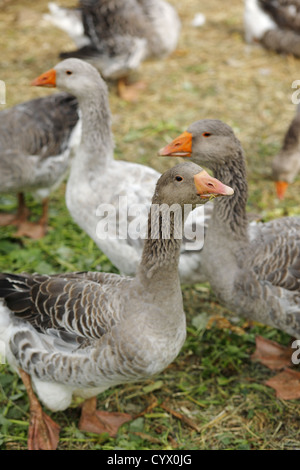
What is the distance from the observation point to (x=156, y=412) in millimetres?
3566

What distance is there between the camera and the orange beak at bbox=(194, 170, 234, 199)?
261cm

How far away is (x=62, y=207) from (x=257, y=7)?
460 cm

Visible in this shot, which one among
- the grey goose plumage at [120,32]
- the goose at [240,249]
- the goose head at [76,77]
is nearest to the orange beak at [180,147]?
the goose at [240,249]

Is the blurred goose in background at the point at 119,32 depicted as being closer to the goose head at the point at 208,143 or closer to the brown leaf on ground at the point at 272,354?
the goose head at the point at 208,143

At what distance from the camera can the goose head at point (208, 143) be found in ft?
11.4

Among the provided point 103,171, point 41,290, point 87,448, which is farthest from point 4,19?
point 87,448

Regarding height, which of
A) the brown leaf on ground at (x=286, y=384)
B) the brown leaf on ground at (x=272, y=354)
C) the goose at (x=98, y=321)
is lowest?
the brown leaf on ground at (x=286, y=384)

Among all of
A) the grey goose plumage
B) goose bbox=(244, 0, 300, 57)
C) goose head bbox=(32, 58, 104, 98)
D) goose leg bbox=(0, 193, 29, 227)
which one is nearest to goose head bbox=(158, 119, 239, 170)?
goose head bbox=(32, 58, 104, 98)

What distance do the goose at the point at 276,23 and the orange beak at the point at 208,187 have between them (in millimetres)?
5747

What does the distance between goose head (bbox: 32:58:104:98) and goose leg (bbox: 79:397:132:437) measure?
233 centimetres

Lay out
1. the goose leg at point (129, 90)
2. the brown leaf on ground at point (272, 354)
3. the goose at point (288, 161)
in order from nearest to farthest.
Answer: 1. the brown leaf on ground at point (272, 354)
2. the goose at point (288, 161)
3. the goose leg at point (129, 90)

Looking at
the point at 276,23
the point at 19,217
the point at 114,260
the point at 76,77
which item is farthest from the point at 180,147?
the point at 276,23

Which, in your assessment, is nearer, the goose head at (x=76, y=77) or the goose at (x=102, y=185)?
the goose at (x=102, y=185)

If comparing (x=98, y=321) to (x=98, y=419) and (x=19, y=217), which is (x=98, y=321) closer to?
(x=98, y=419)
